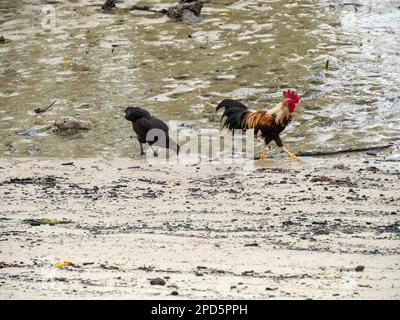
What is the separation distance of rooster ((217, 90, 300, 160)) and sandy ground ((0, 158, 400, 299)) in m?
0.41

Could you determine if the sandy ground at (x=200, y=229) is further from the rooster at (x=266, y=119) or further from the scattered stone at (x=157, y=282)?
the rooster at (x=266, y=119)

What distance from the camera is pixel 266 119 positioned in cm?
1044

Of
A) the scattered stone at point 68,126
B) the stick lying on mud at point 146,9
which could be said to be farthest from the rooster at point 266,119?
the stick lying on mud at point 146,9

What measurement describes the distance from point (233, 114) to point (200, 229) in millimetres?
4009

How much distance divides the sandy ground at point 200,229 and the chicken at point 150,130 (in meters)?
0.44

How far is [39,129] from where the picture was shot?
11656mm

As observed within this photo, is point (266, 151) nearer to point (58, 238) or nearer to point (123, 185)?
point (123, 185)

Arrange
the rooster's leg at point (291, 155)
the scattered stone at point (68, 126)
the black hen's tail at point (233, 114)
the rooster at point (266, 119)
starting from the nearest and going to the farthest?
the rooster's leg at point (291, 155) → the rooster at point (266, 119) → the black hen's tail at point (233, 114) → the scattered stone at point (68, 126)

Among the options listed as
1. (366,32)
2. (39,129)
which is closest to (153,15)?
(366,32)

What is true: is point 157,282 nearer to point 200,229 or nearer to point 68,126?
point 200,229

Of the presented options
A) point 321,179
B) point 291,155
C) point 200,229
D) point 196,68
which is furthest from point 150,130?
point 200,229

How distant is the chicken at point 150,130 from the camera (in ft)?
34.4

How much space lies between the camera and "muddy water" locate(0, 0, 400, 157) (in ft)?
37.3

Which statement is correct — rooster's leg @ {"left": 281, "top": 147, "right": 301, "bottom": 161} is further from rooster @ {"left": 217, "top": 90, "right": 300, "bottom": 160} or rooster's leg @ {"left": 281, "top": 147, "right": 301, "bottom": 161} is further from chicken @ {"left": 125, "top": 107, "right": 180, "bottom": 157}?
chicken @ {"left": 125, "top": 107, "right": 180, "bottom": 157}
